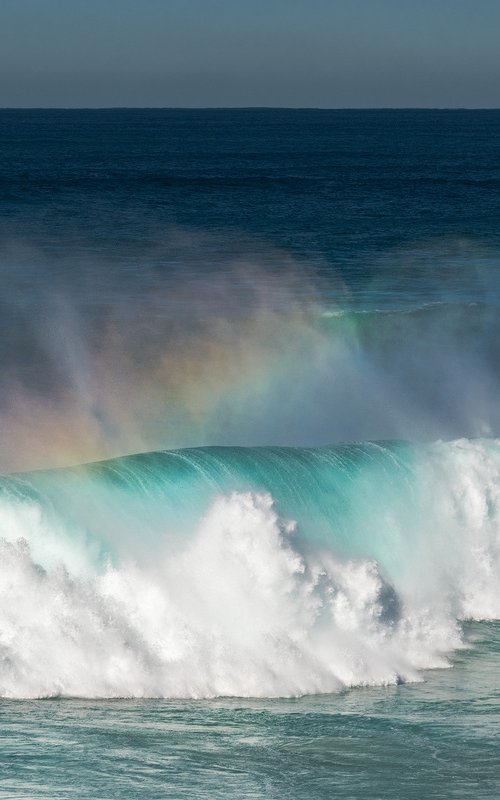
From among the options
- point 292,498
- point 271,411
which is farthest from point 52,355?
point 292,498

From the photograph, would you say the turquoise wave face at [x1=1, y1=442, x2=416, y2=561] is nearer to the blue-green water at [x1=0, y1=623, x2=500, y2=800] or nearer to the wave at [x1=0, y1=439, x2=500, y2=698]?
the wave at [x1=0, y1=439, x2=500, y2=698]

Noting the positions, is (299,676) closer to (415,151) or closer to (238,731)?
(238,731)

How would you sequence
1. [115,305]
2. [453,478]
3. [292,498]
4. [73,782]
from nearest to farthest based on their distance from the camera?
[73,782] → [292,498] → [453,478] → [115,305]

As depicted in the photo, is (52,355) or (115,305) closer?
(52,355)

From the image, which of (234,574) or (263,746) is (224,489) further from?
(263,746)

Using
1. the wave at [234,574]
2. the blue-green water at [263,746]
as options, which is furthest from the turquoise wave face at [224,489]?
the blue-green water at [263,746]
